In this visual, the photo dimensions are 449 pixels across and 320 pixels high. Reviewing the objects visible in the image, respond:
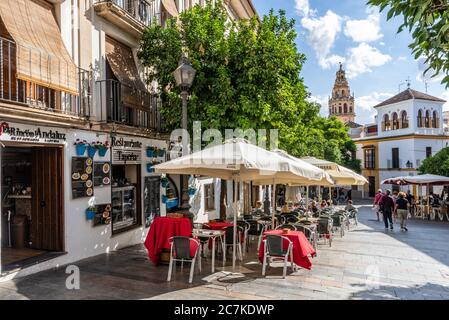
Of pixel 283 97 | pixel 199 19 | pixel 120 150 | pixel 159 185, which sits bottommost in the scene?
pixel 159 185

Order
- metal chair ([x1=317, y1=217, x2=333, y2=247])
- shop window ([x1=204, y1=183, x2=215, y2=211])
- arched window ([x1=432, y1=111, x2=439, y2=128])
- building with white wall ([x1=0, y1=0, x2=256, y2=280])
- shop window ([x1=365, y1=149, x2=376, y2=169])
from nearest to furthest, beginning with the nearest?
1. building with white wall ([x1=0, y1=0, x2=256, y2=280])
2. metal chair ([x1=317, y1=217, x2=333, y2=247])
3. shop window ([x1=204, y1=183, x2=215, y2=211])
4. arched window ([x1=432, y1=111, x2=439, y2=128])
5. shop window ([x1=365, y1=149, x2=376, y2=169])

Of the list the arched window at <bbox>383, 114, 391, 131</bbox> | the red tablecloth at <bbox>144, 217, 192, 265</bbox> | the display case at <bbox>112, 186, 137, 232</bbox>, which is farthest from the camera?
the arched window at <bbox>383, 114, 391, 131</bbox>

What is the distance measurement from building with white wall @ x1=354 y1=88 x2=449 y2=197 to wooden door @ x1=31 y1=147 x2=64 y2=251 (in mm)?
40053

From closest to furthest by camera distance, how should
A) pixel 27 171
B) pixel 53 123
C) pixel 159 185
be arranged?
pixel 53 123 → pixel 27 171 → pixel 159 185

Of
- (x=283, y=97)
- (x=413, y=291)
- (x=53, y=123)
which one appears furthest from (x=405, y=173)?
(x=53, y=123)

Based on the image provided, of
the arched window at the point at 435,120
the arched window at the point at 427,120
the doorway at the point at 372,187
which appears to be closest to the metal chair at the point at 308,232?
the arched window at the point at 427,120

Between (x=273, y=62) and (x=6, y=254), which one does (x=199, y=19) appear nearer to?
(x=273, y=62)

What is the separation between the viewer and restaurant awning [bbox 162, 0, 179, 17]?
1339 centimetres

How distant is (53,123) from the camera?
25.2ft

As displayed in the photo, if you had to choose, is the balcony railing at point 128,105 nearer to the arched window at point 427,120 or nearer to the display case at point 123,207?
the display case at point 123,207

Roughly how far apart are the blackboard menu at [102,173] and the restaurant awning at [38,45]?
82.5 inches

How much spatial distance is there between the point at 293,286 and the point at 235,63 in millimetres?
6755

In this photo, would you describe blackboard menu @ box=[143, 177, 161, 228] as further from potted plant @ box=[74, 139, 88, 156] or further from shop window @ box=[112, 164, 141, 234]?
potted plant @ box=[74, 139, 88, 156]

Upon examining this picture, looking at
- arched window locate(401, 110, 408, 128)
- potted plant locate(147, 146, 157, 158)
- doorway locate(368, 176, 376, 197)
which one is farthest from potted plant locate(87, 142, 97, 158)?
doorway locate(368, 176, 376, 197)
